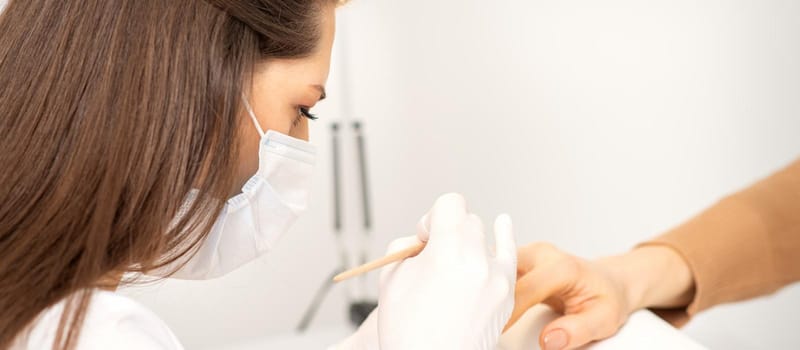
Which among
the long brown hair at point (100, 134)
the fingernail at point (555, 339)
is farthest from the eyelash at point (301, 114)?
the fingernail at point (555, 339)

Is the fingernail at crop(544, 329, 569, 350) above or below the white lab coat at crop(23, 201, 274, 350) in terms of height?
below

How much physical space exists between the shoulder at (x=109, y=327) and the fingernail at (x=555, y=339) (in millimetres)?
463

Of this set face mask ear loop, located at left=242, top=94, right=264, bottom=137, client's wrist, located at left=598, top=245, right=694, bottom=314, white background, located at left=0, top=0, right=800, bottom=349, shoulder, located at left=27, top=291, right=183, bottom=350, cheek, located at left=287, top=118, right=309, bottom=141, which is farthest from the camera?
white background, located at left=0, top=0, right=800, bottom=349

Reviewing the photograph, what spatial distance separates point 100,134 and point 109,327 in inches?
7.4

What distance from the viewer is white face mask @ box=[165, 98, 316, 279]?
Result: 38.6 inches

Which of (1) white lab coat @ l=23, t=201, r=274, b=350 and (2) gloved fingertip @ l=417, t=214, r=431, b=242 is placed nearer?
(1) white lab coat @ l=23, t=201, r=274, b=350

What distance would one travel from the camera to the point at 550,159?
2410mm

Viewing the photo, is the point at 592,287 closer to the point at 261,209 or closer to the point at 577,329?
the point at 577,329

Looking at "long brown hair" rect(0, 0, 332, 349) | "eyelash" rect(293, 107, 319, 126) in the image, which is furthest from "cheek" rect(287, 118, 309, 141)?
"long brown hair" rect(0, 0, 332, 349)

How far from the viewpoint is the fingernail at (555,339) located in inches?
38.8

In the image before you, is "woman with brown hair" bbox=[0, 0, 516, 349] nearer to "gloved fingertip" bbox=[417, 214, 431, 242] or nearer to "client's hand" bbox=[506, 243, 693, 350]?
"gloved fingertip" bbox=[417, 214, 431, 242]

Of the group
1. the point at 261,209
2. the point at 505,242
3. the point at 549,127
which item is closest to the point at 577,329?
the point at 505,242

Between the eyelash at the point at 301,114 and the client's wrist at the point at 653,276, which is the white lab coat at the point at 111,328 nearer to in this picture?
the eyelash at the point at 301,114

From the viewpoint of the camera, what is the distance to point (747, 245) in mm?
1141
